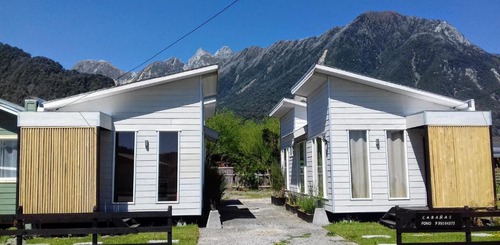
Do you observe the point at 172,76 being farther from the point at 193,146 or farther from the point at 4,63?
the point at 4,63

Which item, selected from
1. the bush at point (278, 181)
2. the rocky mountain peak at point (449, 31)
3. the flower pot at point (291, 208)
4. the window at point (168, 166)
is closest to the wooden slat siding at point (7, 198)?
the window at point (168, 166)

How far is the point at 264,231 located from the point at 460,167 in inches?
199

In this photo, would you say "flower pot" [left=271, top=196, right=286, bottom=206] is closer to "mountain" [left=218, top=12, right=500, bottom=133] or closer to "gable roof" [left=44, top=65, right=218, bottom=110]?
"gable roof" [left=44, top=65, right=218, bottom=110]

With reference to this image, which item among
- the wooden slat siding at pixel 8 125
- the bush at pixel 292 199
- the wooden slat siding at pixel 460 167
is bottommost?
the bush at pixel 292 199

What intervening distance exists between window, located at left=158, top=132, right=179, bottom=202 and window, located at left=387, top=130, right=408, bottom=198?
18.1 feet

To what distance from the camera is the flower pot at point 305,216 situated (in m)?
12.6

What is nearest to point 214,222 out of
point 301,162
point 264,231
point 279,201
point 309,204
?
point 264,231

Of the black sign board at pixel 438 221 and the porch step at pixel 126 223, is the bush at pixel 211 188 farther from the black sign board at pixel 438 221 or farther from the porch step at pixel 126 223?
the black sign board at pixel 438 221

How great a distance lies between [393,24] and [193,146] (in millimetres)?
135132

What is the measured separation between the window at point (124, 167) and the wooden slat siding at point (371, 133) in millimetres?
5080

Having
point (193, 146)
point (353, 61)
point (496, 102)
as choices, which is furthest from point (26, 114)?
point (353, 61)

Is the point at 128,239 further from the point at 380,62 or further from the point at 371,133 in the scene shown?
the point at 380,62

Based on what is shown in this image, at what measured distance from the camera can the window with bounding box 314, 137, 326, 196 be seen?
12911 mm

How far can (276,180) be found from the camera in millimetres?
19547
